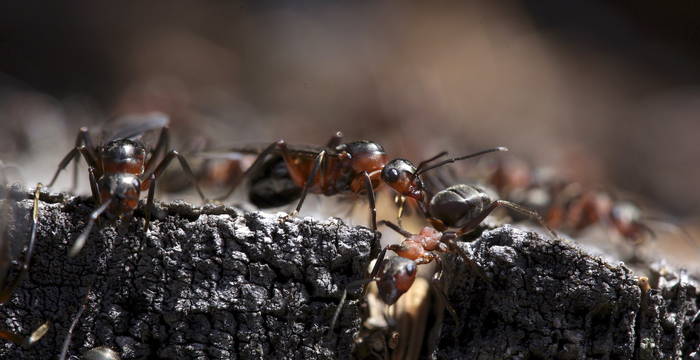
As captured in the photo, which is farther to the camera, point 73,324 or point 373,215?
point 373,215

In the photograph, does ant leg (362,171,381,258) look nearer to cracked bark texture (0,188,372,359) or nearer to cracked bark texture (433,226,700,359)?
cracked bark texture (0,188,372,359)

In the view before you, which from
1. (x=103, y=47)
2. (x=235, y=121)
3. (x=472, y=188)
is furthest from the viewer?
(x=103, y=47)

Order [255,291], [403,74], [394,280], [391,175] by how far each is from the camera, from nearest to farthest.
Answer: [255,291]
[394,280]
[391,175]
[403,74]

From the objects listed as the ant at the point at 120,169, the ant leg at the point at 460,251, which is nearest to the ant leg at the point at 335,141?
the ant at the point at 120,169

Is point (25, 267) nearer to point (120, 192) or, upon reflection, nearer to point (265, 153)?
point (120, 192)

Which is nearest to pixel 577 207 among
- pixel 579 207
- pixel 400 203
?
pixel 579 207

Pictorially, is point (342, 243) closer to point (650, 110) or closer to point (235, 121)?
point (235, 121)

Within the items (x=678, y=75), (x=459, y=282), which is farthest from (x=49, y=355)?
(x=678, y=75)
